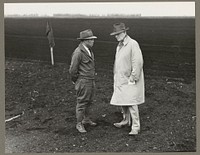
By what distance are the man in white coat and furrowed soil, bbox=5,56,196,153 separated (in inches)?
22.1

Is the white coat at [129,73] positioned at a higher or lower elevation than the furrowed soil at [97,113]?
higher

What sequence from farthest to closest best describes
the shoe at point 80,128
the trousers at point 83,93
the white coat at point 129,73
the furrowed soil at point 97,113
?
the shoe at point 80,128
the trousers at point 83,93
the furrowed soil at point 97,113
the white coat at point 129,73

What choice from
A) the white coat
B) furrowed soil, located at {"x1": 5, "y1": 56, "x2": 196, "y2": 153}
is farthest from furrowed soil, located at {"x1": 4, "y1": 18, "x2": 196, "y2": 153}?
the white coat

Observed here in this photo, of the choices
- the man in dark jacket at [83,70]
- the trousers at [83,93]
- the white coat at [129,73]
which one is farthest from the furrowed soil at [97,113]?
the white coat at [129,73]

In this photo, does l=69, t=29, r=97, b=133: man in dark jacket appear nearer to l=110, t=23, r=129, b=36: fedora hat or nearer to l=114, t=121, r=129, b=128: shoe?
l=110, t=23, r=129, b=36: fedora hat

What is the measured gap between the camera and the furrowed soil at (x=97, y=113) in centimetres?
539

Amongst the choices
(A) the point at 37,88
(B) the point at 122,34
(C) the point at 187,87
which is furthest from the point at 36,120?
(C) the point at 187,87

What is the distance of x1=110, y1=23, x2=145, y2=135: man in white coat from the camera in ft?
17.2

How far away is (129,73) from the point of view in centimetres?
539

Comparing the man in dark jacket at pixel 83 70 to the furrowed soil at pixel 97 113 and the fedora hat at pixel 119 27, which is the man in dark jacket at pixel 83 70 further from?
the furrowed soil at pixel 97 113

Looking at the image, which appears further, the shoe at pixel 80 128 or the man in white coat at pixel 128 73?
the shoe at pixel 80 128

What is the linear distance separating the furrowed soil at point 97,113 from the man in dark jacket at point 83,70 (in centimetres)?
57

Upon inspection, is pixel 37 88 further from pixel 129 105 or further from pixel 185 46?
pixel 185 46

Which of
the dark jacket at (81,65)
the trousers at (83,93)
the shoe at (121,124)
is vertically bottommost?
the shoe at (121,124)
